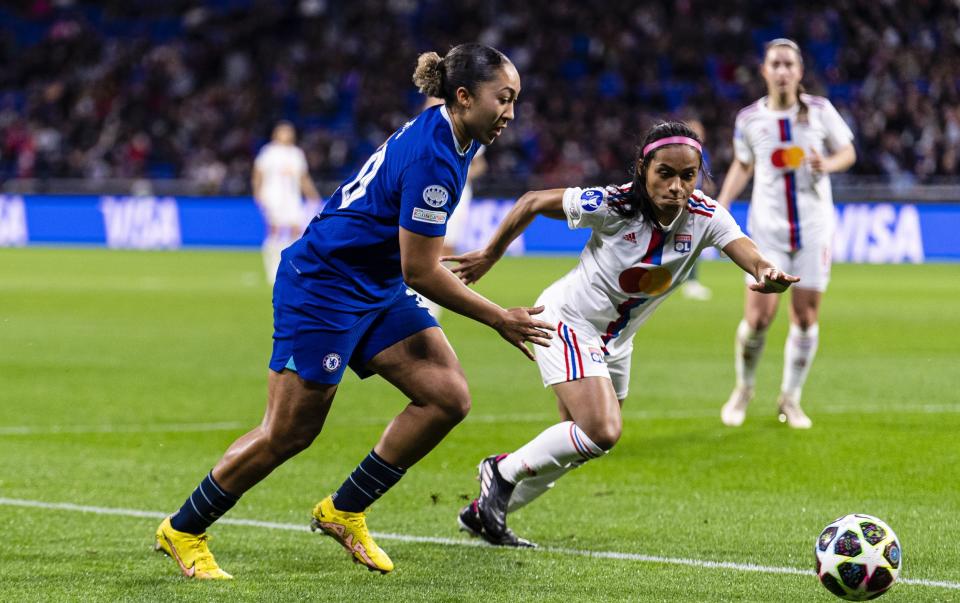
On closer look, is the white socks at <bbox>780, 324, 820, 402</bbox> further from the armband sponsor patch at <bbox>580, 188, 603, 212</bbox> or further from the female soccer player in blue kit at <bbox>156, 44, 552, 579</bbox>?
the female soccer player in blue kit at <bbox>156, 44, 552, 579</bbox>

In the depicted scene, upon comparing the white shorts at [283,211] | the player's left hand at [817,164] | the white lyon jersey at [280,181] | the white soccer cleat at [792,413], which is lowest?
the white soccer cleat at [792,413]

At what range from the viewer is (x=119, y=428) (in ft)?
31.8

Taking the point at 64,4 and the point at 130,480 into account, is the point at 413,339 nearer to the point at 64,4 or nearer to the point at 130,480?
the point at 130,480

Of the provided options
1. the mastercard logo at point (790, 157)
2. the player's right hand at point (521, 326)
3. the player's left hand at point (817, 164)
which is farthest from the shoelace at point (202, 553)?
the mastercard logo at point (790, 157)

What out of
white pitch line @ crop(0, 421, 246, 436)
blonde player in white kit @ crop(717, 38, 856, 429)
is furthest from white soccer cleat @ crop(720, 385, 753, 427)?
white pitch line @ crop(0, 421, 246, 436)

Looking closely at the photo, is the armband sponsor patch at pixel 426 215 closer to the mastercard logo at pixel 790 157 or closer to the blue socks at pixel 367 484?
the blue socks at pixel 367 484

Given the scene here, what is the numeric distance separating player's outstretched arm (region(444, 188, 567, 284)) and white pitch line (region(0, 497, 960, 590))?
1.16 metres

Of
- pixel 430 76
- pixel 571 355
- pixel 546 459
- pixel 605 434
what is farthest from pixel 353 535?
pixel 430 76

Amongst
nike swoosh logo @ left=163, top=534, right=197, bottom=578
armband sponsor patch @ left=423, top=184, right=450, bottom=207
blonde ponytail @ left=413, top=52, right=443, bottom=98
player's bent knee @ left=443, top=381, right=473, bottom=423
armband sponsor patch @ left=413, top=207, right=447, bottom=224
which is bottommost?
nike swoosh logo @ left=163, top=534, right=197, bottom=578

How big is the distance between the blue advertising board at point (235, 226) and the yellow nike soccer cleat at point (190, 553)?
22.0 m

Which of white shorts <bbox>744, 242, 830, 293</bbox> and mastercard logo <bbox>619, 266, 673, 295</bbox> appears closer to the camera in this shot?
mastercard logo <bbox>619, 266, 673, 295</bbox>

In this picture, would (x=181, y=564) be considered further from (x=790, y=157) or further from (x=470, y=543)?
(x=790, y=157)

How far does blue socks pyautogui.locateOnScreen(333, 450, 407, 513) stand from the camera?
19.0 ft

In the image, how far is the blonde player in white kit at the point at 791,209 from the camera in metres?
9.64
